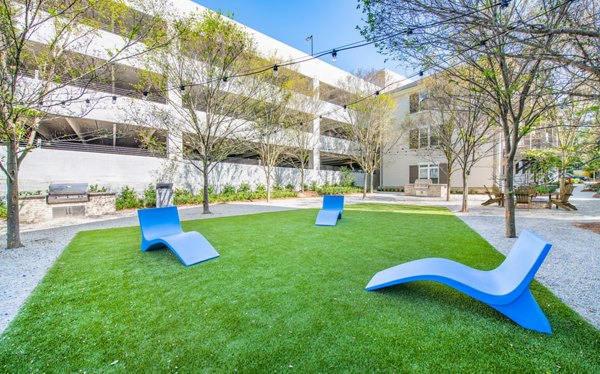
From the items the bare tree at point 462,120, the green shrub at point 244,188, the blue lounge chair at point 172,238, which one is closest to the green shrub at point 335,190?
the green shrub at point 244,188

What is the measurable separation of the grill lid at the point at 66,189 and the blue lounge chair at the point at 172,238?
7.78 meters

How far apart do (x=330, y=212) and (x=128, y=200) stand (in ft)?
34.6

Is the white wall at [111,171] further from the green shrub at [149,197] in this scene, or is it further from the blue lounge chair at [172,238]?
the blue lounge chair at [172,238]

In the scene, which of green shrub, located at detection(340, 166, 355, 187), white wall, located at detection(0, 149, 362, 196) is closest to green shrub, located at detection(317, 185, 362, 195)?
green shrub, located at detection(340, 166, 355, 187)

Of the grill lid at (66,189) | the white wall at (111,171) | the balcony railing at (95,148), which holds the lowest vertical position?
the grill lid at (66,189)

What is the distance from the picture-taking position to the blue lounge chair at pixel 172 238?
459cm

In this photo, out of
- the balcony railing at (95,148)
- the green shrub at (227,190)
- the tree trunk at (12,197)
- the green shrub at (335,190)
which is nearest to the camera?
the tree trunk at (12,197)

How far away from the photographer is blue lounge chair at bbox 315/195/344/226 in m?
8.05

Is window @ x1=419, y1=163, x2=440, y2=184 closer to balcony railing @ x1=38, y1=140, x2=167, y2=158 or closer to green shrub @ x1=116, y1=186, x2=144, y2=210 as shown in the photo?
balcony railing @ x1=38, y1=140, x2=167, y2=158

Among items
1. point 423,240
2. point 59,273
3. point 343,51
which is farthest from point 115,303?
point 343,51

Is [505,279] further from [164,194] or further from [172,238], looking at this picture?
[164,194]

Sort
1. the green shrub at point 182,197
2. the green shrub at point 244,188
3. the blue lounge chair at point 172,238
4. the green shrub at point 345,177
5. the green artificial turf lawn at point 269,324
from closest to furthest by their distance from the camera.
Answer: the green artificial turf lawn at point 269,324 → the blue lounge chair at point 172,238 → the green shrub at point 182,197 → the green shrub at point 244,188 → the green shrub at point 345,177

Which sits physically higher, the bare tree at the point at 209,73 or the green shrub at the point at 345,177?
the bare tree at the point at 209,73

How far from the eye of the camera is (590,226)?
7.43 metres
